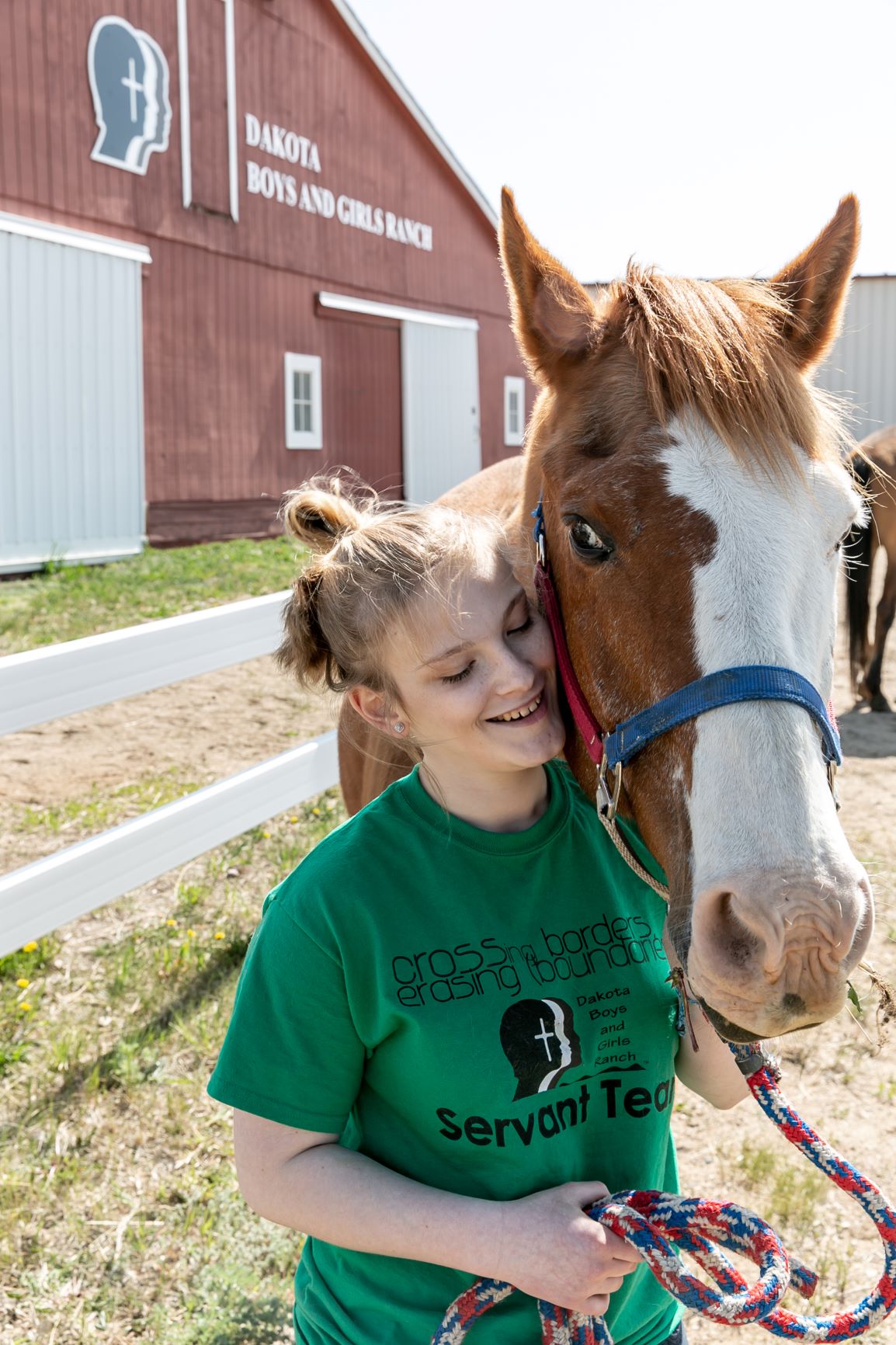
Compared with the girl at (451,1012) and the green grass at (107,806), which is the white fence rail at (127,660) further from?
the girl at (451,1012)

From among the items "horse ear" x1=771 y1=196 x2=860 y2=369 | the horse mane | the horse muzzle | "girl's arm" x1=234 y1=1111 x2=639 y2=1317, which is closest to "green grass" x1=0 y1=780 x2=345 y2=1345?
"girl's arm" x1=234 y1=1111 x2=639 y2=1317

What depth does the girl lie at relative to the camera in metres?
1.20

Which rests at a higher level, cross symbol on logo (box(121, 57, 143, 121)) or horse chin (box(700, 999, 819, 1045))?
cross symbol on logo (box(121, 57, 143, 121))

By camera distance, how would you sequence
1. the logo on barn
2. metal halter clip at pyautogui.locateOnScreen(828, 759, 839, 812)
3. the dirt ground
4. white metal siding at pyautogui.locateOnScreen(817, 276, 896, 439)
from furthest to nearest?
white metal siding at pyautogui.locateOnScreen(817, 276, 896, 439) → the logo on barn → the dirt ground → metal halter clip at pyautogui.locateOnScreen(828, 759, 839, 812)

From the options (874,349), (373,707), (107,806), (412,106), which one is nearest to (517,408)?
(412,106)

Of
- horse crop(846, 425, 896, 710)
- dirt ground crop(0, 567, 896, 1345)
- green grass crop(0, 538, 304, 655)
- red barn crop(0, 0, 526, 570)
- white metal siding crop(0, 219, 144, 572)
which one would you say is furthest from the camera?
red barn crop(0, 0, 526, 570)

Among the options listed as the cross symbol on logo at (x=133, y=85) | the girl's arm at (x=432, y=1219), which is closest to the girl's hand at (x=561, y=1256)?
the girl's arm at (x=432, y=1219)

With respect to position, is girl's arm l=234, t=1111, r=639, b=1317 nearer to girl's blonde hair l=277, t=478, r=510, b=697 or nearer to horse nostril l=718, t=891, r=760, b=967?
horse nostril l=718, t=891, r=760, b=967

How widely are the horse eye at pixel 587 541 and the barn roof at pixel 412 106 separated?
14.9m

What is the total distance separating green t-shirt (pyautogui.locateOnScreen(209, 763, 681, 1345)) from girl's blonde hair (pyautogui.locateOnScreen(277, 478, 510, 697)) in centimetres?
22

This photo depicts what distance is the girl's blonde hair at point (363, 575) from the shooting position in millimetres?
1376

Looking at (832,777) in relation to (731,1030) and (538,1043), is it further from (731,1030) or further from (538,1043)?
(538,1043)

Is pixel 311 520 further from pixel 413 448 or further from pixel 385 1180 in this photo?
pixel 413 448

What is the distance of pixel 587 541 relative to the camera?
58.6 inches
